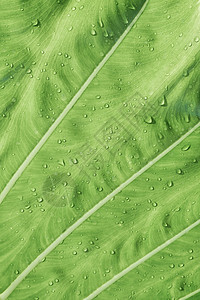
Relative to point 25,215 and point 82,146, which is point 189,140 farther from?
point 25,215

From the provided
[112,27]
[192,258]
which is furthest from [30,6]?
[192,258]

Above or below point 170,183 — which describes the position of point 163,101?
above

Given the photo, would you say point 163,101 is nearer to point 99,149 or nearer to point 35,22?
point 99,149

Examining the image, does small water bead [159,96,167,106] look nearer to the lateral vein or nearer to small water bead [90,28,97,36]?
small water bead [90,28,97,36]

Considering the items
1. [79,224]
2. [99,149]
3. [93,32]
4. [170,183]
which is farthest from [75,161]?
[93,32]

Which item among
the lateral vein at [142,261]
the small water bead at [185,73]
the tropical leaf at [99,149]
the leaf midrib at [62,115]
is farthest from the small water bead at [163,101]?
the lateral vein at [142,261]

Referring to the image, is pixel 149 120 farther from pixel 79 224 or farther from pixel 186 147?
pixel 79 224

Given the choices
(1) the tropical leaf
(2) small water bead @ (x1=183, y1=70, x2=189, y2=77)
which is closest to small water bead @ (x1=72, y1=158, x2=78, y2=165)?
(1) the tropical leaf

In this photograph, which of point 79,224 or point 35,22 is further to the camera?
point 79,224

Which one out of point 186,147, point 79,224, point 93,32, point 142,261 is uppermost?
point 93,32
